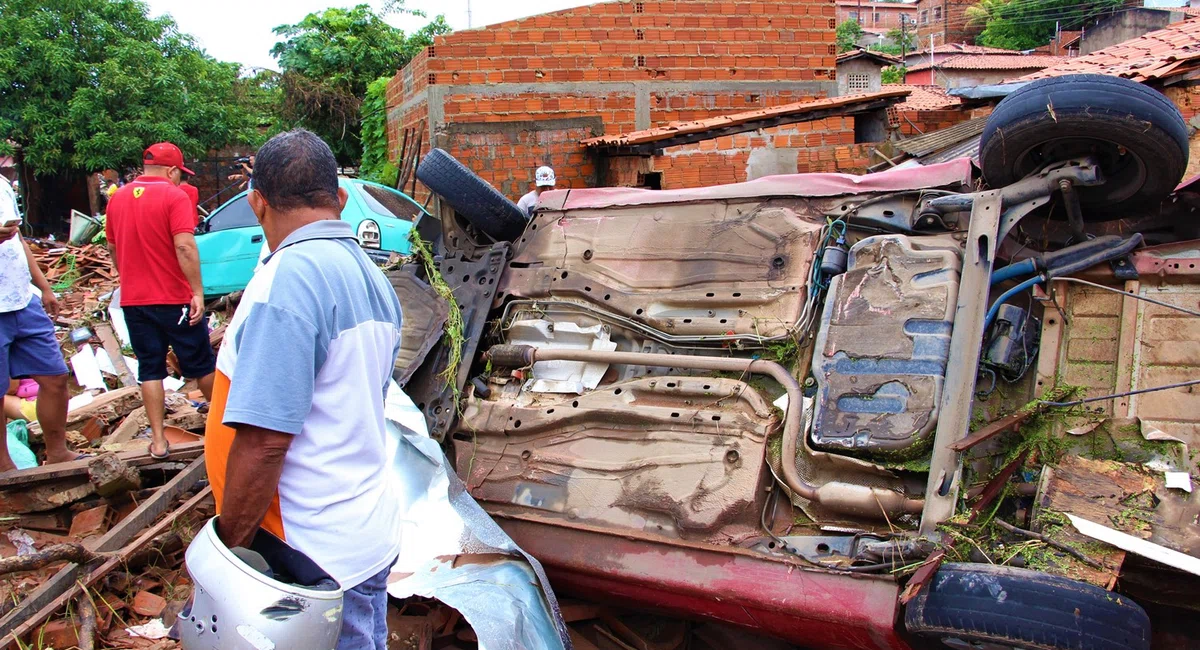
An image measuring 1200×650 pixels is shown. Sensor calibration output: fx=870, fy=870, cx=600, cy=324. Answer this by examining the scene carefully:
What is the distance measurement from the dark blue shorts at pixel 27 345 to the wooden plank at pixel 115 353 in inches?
103

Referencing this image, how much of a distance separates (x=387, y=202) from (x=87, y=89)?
9.62 meters

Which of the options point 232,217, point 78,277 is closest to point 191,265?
point 232,217

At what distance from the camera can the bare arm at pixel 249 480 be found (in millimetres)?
1814

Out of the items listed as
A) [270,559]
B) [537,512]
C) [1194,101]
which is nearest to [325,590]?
[270,559]

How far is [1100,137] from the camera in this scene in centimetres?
330

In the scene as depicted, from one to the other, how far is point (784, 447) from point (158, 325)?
143 inches

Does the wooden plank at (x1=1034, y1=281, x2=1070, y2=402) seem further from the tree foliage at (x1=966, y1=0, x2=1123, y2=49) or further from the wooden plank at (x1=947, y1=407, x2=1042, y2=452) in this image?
the tree foliage at (x1=966, y1=0, x2=1123, y2=49)

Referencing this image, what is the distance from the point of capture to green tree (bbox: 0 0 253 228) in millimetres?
15414

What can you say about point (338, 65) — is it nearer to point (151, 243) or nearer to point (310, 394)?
point (151, 243)

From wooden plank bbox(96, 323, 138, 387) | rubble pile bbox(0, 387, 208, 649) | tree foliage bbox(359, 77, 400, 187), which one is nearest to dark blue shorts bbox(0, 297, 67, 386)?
rubble pile bbox(0, 387, 208, 649)

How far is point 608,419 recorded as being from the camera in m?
3.62

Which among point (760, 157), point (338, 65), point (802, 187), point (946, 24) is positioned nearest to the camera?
point (802, 187)

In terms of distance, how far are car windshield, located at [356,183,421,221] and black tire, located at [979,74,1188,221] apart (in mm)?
6210

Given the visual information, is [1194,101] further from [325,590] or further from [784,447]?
[325,590]
